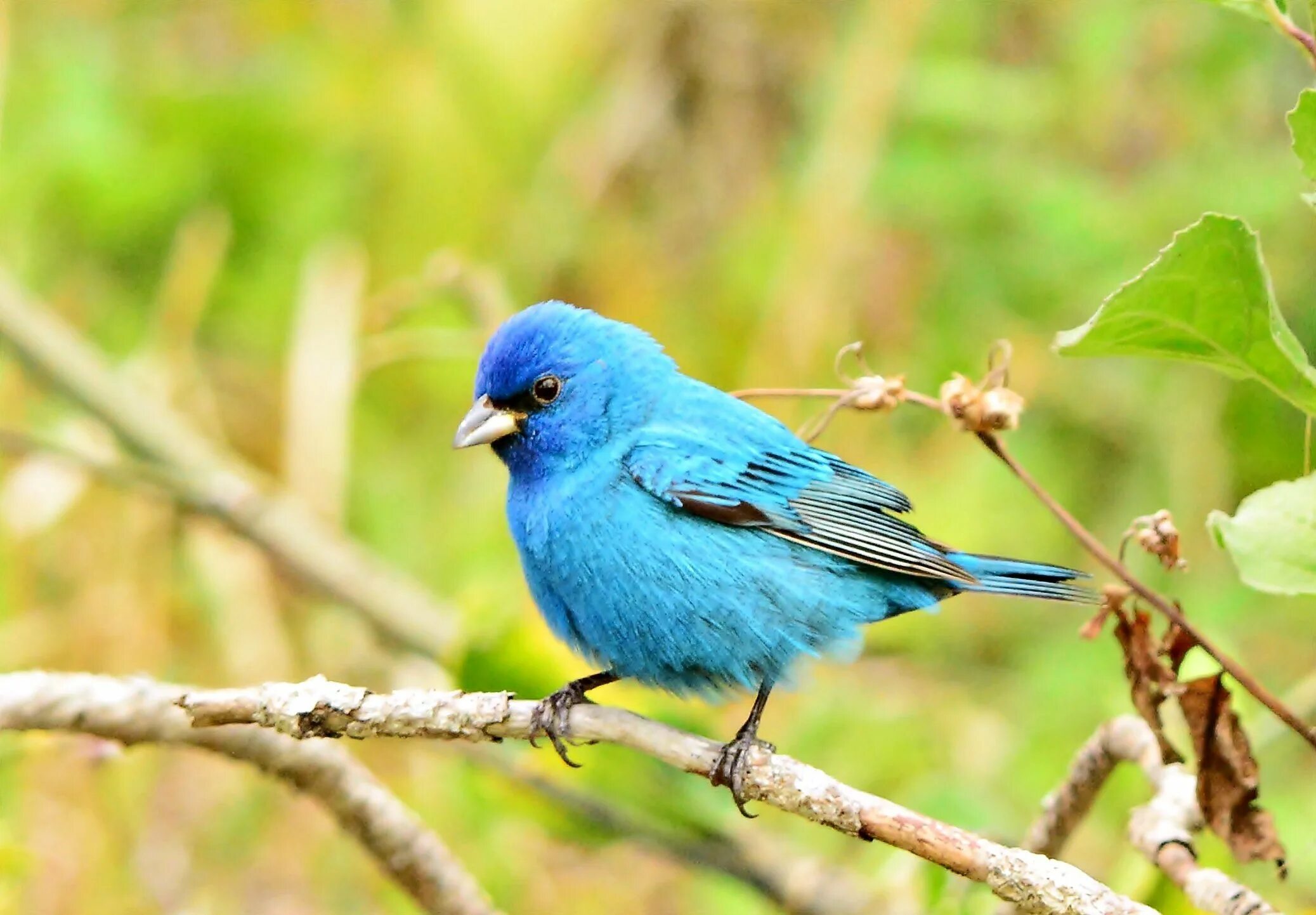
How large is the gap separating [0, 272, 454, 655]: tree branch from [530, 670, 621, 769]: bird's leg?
1561 millimetres

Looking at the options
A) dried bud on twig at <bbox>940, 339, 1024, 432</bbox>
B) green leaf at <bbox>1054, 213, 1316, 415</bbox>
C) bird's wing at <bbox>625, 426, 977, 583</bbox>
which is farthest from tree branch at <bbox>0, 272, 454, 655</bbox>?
green leaf at <bbox>1054, 213, 1316, 415</bbox>

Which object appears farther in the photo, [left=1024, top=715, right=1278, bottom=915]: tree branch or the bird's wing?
the bird's wing

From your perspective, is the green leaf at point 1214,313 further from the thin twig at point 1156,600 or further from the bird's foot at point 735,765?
the bird's foot at point 735,765

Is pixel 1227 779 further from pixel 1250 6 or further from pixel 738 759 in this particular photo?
pixel 1250 6

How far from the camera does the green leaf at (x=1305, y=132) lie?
67.4 inches

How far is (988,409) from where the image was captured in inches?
78.6

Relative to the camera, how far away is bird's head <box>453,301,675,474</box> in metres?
3.06

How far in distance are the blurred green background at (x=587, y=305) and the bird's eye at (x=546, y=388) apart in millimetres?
532

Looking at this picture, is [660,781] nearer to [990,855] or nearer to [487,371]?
[487,371]

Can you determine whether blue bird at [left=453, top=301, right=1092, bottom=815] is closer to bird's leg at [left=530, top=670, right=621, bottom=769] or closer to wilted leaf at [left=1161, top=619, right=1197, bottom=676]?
bird's leg at [left=530, top=670, right=621, bottom=769]

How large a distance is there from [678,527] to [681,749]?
809 millimetres

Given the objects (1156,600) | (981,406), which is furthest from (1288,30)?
(1156,600)

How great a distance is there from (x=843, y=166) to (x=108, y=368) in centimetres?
268

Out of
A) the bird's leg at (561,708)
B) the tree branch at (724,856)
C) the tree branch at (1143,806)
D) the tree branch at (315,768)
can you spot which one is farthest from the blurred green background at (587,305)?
the tree branch at (1143,806)
